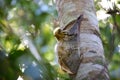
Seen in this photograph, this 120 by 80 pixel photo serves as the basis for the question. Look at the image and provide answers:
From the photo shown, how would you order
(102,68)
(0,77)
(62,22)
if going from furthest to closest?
(62,22)
(102,68)
(0,77)

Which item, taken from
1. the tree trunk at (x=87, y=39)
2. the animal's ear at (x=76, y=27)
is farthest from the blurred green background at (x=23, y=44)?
the animal's ear at (x=76, y=27)

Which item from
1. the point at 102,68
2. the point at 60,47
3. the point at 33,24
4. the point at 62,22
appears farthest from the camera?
the point at 62,22

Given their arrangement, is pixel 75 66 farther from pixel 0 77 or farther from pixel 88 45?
pixel 0 77


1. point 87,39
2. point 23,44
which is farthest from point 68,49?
point 23,44

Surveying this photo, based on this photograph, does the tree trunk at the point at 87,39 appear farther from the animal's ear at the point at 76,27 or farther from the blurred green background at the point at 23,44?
the blurred green background at the point at 23,44

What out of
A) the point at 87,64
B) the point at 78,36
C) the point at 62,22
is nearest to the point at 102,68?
the point at 87,64

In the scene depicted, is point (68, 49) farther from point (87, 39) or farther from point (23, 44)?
point (23, 44)
